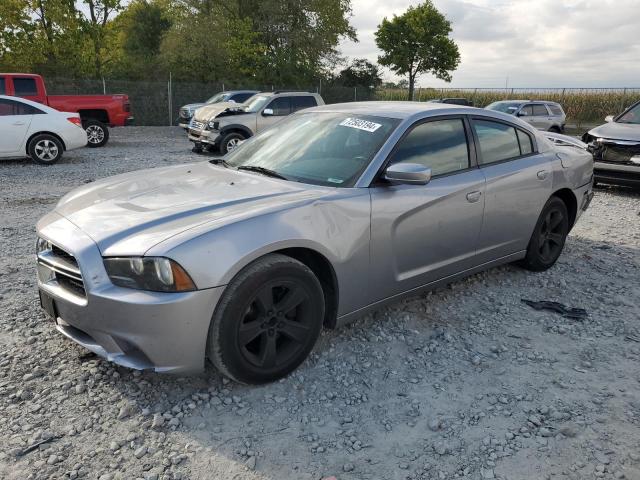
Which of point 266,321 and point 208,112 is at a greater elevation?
point 208,112

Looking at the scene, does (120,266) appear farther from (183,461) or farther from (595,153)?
(595,153)

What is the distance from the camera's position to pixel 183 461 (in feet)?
8.03

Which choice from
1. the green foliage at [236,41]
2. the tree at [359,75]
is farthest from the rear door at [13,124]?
the tree at [359,75]

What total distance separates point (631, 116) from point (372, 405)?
966 centimetres

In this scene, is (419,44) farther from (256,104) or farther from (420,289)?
(420,289)

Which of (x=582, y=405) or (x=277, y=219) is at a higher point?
(x=277, y=219)

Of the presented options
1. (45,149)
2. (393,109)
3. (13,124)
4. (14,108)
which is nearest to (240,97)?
(45,149)

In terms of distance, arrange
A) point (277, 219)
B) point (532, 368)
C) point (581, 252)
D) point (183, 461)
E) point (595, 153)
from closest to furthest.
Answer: point (183, 461)
point (277, 219)
point (532, 368)
point (581, 252)
point (595, 153)

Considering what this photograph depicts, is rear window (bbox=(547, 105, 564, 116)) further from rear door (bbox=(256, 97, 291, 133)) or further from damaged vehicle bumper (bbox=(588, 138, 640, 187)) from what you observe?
rear door (bbox=(256, 97, 291, 133))

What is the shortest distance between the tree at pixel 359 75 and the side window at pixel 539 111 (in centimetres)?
1780

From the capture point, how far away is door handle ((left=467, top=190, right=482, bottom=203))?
3934 millimetres

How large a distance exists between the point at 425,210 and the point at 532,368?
4.06 ft

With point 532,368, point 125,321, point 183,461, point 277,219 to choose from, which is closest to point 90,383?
point 125,321

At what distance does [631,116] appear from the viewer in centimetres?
1002
